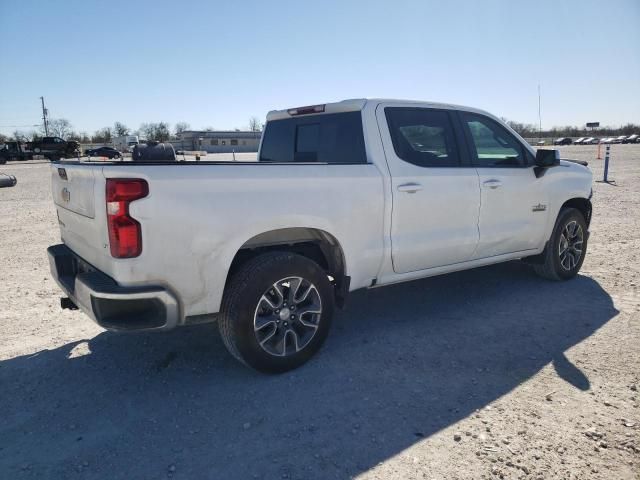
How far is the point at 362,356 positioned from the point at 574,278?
3.34m

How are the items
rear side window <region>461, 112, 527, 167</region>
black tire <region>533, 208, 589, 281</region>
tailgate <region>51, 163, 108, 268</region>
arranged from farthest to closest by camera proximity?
black tire <region>533, 208, 589, 281</region>, rear side window <region>461, 112, 527, 167</region>, tailgate <region>51, 163, 108, 268</region>

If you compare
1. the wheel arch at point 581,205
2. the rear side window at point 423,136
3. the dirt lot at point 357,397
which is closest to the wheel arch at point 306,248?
the dirt lot at point 357,397

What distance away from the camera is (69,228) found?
3516 millimetres

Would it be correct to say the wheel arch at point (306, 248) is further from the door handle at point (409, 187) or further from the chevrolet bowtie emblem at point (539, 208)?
the chevrolet bowtie emblem at point (539, 208)

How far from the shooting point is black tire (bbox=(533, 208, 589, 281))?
5328 millimetres

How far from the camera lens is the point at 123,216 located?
Result: 2.72 metres

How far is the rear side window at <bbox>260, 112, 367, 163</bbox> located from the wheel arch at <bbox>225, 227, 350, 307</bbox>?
0.76 m

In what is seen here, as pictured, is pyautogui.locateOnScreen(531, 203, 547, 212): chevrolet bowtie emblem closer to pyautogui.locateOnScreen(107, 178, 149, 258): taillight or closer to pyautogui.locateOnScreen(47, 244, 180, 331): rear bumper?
pyautogui.locateOnScreen(47, 244, 180, 331): rear bumper

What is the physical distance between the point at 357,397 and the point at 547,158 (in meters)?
3.28

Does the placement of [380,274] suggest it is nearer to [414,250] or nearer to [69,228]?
[414,250]

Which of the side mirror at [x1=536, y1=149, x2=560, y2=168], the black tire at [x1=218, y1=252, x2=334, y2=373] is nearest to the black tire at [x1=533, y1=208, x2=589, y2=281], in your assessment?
the side mirror at [x1=536, y1=149, x2=560, y2=168]

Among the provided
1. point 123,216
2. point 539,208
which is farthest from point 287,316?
point 539,208

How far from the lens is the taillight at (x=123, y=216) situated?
8.84 feet

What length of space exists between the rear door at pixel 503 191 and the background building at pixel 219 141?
67.5m
